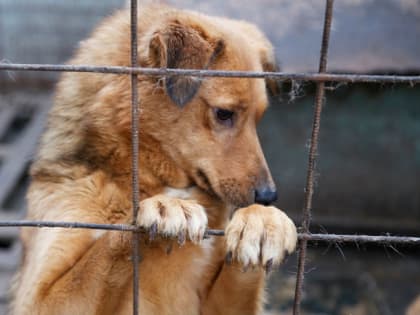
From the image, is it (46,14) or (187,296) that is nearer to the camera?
(187,296)

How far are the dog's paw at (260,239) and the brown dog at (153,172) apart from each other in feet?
1.06

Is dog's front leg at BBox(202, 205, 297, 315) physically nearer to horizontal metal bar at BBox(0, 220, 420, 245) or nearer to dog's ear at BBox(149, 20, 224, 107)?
horizontal metal bar at BBox(0, 220, 420, 245)

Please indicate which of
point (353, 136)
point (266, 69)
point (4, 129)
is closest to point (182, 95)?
point (266, 69)

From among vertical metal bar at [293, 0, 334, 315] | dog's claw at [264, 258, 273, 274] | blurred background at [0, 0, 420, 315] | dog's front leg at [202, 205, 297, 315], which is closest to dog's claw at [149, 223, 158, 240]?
dog's front leg at [202, 205, 297, 315]

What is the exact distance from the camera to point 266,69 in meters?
3.22

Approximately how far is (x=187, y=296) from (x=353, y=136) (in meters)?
3.29

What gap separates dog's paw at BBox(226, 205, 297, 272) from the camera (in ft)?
6.92

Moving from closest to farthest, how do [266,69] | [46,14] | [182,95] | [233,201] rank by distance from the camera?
[182,95] < [233,201] < [266,69] < [46,14]

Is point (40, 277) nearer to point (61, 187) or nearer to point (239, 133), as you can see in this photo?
point (61, 187)

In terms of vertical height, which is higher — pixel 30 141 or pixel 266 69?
pixel 266 69

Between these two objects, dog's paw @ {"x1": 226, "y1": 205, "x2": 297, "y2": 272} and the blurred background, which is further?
the blurred background

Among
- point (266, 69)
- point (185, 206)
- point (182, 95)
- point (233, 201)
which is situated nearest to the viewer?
point (185, 206)

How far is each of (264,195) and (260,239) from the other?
0.50m

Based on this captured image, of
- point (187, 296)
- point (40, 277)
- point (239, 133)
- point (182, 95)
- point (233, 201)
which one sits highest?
point (182, 95)
